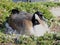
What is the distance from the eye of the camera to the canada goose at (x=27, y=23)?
870 centimetres

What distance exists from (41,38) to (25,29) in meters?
0.76

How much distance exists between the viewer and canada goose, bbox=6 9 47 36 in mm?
8695

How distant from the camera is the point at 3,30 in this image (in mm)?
9117

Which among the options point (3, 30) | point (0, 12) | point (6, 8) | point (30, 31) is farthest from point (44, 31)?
point (6, 8)

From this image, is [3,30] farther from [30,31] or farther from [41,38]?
[41,38]

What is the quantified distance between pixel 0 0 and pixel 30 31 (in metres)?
4.04

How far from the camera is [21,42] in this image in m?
7.68

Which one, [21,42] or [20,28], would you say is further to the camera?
[20,28]

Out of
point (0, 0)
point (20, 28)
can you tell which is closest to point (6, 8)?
point (0, 0)

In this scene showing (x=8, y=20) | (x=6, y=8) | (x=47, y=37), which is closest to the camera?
(x=47, y=37)

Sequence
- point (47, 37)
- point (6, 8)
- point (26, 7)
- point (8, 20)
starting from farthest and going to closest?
point (26, 7) < point (6, 8) < point (8, 20) < point (47, 37)

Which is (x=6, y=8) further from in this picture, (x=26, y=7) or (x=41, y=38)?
(x=41, y=38)

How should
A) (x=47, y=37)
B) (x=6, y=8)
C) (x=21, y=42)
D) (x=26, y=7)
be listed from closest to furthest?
(x=21, y=42) → (x=47, y=37) → (x=6, y=8) → (x=26, y=7)

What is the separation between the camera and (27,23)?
877 cm
